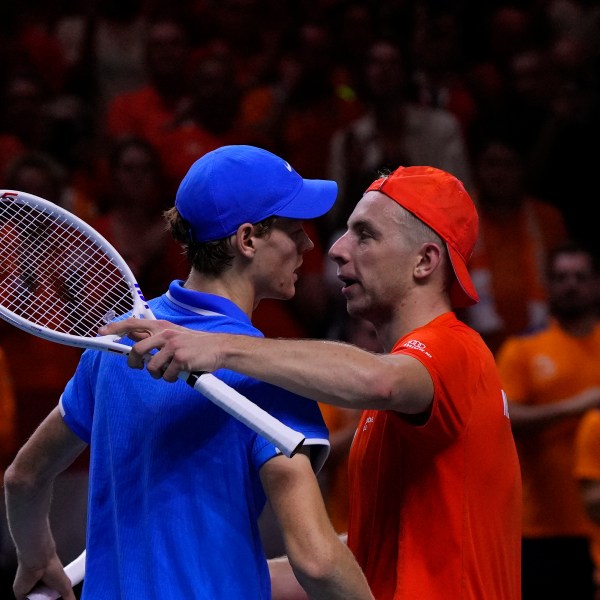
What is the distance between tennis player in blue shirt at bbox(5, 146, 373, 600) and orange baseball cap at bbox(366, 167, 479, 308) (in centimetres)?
30

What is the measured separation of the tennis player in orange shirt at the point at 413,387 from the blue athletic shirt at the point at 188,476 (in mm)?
131

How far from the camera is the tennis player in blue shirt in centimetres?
264

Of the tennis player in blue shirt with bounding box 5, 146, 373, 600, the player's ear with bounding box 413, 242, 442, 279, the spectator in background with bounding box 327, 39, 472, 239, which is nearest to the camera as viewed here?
the tennis player in blue shirt with bounding box 5, 146, 373, 600

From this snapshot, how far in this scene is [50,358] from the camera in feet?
19.8

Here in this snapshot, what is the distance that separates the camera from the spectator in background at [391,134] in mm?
7113

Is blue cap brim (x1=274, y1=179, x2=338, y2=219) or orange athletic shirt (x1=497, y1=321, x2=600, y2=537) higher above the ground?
blue cap brim (x1=274, y1=179, x2=338, y2=219)

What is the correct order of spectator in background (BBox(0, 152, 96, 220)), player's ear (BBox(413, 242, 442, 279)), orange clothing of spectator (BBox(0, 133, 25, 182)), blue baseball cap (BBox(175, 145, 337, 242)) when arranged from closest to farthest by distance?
blue baseball cap (BBox(175, 145, 337, 242))
player's ear (BBox(413, 242, 442, 279))
spectator in background (BBox(0, 152, 96, 220))
orange clothing of spectator (BBox(0, 133, 25, 182))

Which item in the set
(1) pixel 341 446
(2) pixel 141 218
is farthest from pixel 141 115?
(1) pixel 341 446

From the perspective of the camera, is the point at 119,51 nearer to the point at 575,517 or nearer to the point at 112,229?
the point at 112,229

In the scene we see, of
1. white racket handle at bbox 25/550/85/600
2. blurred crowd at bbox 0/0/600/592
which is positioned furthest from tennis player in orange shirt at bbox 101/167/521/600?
blurred crowd at bbox 0/0/600/592

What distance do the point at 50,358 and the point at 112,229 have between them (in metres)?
0.74

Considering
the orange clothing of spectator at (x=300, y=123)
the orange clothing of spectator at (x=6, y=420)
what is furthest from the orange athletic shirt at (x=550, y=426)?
the orange clothing of spectator at (x=6, y=420)

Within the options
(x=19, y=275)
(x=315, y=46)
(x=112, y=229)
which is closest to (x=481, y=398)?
(x=19, y=275)

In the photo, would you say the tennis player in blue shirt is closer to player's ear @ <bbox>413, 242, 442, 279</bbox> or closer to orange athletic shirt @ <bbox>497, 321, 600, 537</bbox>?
player's ear @ <bbox>413, 242, 442, 279</bbox>
